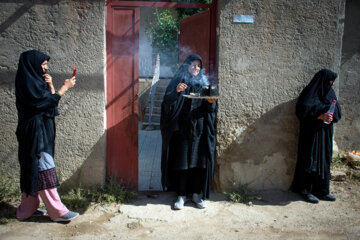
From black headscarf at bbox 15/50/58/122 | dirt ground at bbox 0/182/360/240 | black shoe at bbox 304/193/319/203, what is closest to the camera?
black headscarf at bbox 15/50/58/122

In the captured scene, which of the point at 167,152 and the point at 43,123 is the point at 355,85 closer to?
the point at 167,152

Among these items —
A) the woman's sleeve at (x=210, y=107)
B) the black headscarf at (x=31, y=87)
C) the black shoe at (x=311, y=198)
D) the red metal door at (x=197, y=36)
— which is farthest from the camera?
the red metal door at (x=197, y=36)

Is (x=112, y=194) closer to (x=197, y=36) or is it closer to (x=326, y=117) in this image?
(x=197, y=36)

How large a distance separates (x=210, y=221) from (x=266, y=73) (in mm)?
1964

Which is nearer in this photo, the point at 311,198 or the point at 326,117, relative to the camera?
the point at 326,117

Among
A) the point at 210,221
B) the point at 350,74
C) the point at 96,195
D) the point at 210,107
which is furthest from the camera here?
the point at 350,74

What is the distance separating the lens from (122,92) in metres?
4.07

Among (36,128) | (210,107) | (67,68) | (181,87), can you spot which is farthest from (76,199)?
(210,107)

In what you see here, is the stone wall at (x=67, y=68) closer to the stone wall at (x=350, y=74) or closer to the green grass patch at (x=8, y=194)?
the green grass patch at (x=8, y=194)

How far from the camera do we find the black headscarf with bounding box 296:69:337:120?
393 centimetres

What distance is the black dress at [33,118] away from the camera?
3141mm

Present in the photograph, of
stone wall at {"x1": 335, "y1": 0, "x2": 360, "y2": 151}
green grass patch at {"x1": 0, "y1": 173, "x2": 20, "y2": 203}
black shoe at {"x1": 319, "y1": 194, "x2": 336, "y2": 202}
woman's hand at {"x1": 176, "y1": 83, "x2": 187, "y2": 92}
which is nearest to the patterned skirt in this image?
green grass patch at {"x1": 0, "y1": 173, "x2": 20, "y2": 203}

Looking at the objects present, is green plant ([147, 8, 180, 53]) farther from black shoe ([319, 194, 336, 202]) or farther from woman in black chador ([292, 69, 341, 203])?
black shoe ([319, 194, 336, 202])

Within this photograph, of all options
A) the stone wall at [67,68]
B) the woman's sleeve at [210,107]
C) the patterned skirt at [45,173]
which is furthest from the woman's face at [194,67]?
the patterned skirt at [45,173]
